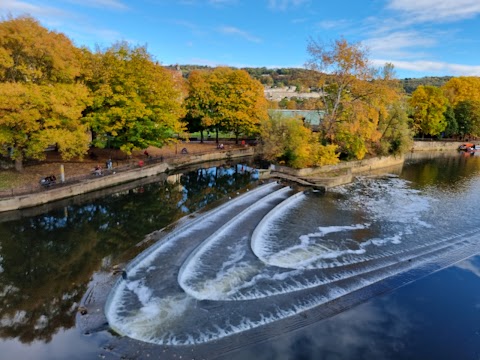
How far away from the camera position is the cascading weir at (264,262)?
1352 cm

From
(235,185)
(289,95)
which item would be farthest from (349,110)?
(289,95)

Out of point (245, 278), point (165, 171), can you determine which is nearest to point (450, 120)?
Result: point (165, 171)

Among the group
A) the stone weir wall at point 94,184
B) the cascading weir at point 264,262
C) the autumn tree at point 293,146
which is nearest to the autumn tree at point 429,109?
the autumn tree at point 293,146

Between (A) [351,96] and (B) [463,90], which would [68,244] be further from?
(B) [463,90]

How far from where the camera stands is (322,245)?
2061cm

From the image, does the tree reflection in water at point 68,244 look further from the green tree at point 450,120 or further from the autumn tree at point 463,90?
the autumn tree at point 463,90

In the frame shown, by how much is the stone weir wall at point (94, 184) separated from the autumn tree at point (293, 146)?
10.2 meters

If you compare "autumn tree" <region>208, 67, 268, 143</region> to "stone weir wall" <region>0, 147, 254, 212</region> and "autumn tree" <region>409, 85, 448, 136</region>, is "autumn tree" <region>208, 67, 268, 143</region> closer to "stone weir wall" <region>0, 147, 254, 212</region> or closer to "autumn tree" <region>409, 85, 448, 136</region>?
"stone weir wall" <region>0, 147, 254, 212</region>

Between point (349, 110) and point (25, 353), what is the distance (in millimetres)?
39974

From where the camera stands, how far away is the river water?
40.6 feet

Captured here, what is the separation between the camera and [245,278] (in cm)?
1636

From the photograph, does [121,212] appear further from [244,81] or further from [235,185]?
[244,81]

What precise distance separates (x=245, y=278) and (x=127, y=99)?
83.1 ft

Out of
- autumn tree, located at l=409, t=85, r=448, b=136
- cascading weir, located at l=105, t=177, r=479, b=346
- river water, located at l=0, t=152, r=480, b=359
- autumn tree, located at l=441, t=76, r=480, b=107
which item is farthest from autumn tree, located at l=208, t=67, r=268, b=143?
autumn tree, located at l=441, t=76, r=480, b=107
